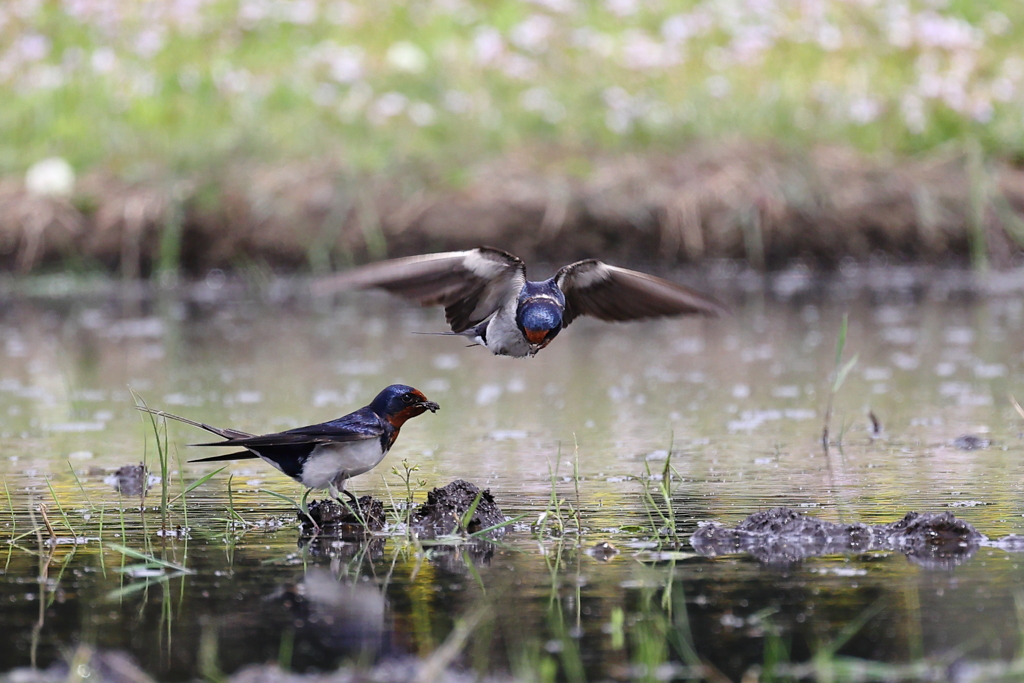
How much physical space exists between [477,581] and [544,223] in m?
7.90

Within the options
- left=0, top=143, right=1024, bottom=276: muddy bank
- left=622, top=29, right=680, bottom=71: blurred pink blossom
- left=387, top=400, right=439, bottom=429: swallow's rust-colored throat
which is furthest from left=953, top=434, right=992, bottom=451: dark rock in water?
left=622, top=29, right=680, bottom=71: blurred pink blossom

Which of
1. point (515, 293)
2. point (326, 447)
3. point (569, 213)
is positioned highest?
point (569, 213)

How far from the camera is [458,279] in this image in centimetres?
495

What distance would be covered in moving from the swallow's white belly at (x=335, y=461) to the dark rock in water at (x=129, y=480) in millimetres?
734

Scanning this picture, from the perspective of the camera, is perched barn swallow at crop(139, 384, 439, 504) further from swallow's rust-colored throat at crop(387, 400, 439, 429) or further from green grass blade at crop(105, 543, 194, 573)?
green grass blade at crop(105, 543, 194, 573)

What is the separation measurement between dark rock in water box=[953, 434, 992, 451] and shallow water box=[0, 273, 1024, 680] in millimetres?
61

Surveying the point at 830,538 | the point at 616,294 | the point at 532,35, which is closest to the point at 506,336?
the point at 616,294

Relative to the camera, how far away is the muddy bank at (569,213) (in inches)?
453

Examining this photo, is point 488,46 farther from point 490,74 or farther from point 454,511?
point 454,511

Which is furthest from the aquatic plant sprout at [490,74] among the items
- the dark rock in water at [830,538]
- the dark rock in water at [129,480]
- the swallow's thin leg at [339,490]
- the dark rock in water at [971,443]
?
the dark rock in water at [830,538]

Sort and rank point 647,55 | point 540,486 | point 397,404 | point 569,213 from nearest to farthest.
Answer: point 397,404 → point 540,486 → point 569,213 → point 647,55

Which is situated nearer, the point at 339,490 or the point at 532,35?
the point at 339,490

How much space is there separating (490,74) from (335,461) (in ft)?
29.7

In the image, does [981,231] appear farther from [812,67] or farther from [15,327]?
[15,327]
